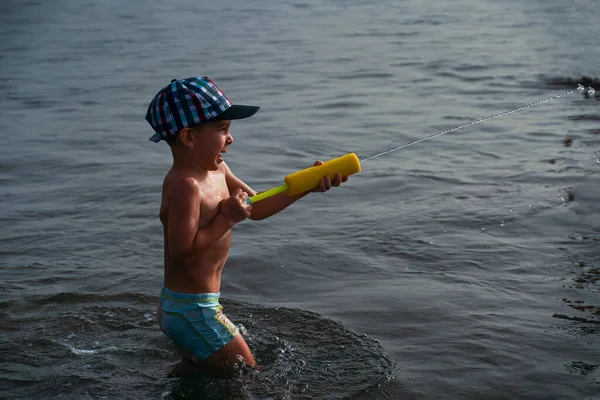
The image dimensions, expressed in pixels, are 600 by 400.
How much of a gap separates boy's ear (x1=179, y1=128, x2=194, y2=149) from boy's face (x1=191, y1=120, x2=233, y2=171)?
Result: 0.5 inches

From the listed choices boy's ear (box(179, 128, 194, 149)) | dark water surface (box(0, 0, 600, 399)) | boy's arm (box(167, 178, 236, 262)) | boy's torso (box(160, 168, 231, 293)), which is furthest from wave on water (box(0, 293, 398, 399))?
boy's ear (box(179, 128, 194, 149))

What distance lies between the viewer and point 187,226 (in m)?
3.70

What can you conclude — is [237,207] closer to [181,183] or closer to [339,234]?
[181,183]

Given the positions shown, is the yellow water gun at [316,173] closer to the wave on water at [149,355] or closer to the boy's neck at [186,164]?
the boy's neck at [186,164]

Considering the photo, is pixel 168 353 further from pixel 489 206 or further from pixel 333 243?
pixel 489 206

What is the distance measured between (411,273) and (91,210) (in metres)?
2.44

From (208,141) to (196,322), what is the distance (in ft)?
2.48

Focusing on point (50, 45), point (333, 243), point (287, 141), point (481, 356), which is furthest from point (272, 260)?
point (50, 45)

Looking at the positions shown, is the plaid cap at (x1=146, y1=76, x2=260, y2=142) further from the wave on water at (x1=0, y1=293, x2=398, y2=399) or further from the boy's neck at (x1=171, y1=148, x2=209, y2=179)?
the wave on water at (x1=0, y1=293, x2=398, y2=399)

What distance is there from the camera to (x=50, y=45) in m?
14.1

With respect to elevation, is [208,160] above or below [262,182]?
above

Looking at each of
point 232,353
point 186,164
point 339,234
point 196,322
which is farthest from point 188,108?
point 339,234

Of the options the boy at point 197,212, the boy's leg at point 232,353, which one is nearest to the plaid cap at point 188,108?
the boy at point 197,212

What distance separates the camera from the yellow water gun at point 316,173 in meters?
3.72
